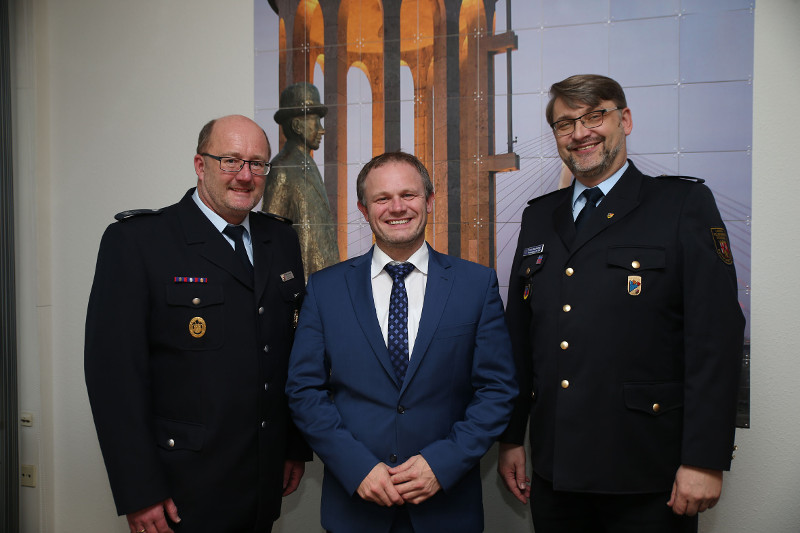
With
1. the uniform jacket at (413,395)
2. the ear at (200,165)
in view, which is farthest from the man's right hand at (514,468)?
the ear at (200,165)

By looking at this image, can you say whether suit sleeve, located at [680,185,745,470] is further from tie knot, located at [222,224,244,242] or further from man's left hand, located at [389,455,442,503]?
tie knot, located at [222,224,244,242]

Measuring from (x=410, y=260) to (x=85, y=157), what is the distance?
2.02m

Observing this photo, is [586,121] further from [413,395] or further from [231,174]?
[231,174]

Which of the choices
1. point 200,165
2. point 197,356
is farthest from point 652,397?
point 200,165

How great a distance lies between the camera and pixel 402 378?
155 centimetres

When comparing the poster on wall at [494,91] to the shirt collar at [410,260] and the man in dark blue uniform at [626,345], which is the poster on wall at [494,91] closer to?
the man in dark blue uniform at [626,345]

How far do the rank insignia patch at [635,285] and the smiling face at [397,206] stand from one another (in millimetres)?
658

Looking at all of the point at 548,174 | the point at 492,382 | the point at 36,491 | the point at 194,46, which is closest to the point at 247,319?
the point at 492,382

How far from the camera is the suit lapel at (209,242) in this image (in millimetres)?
1667

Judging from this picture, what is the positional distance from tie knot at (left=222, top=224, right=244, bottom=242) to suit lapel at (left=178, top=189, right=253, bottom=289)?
0.04 metres

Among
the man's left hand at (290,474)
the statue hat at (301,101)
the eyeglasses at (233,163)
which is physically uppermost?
the statue hat at (301,101)

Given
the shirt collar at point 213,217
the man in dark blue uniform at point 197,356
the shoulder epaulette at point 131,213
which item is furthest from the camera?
the shirt collar at point 213,217

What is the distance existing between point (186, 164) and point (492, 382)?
Result: 192 cm

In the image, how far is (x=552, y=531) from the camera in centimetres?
170
